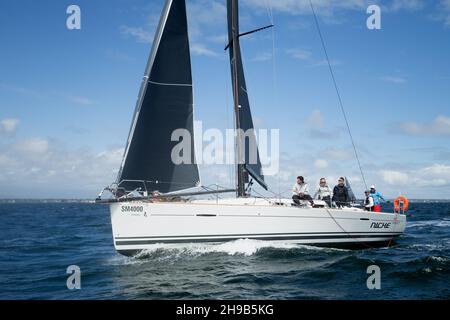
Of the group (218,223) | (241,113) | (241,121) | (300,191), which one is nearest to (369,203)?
(300,191)

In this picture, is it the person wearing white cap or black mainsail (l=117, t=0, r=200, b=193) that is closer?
black mainsail (l=117, t=0, r=200, b=193)

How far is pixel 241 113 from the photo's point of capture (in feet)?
54.2

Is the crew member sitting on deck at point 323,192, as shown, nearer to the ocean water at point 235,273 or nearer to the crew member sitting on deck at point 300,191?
the crew member sitting on deck at point 300,191

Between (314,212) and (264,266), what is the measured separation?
332 cm

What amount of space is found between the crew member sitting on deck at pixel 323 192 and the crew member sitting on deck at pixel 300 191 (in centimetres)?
109

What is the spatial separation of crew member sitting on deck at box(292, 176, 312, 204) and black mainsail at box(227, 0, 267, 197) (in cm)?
170

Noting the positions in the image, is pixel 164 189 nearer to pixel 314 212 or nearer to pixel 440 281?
pixel 314 212

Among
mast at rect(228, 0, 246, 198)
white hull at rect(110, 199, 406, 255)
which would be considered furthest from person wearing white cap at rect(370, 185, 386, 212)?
mast at rect(228, 0, 246, 198)

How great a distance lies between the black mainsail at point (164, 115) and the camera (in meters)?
14.3

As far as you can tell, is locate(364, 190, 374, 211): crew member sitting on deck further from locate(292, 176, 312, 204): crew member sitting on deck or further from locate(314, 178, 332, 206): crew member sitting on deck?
locate(292, 176, 312, 204): crew member sitting on deck

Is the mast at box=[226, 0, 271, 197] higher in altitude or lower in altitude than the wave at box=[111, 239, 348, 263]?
higher

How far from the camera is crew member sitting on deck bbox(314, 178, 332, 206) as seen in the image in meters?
15.9

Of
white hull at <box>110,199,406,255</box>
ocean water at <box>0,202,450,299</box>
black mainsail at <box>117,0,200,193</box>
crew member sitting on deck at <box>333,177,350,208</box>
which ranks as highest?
black mainsail at <box>117,0,200,193</box>
